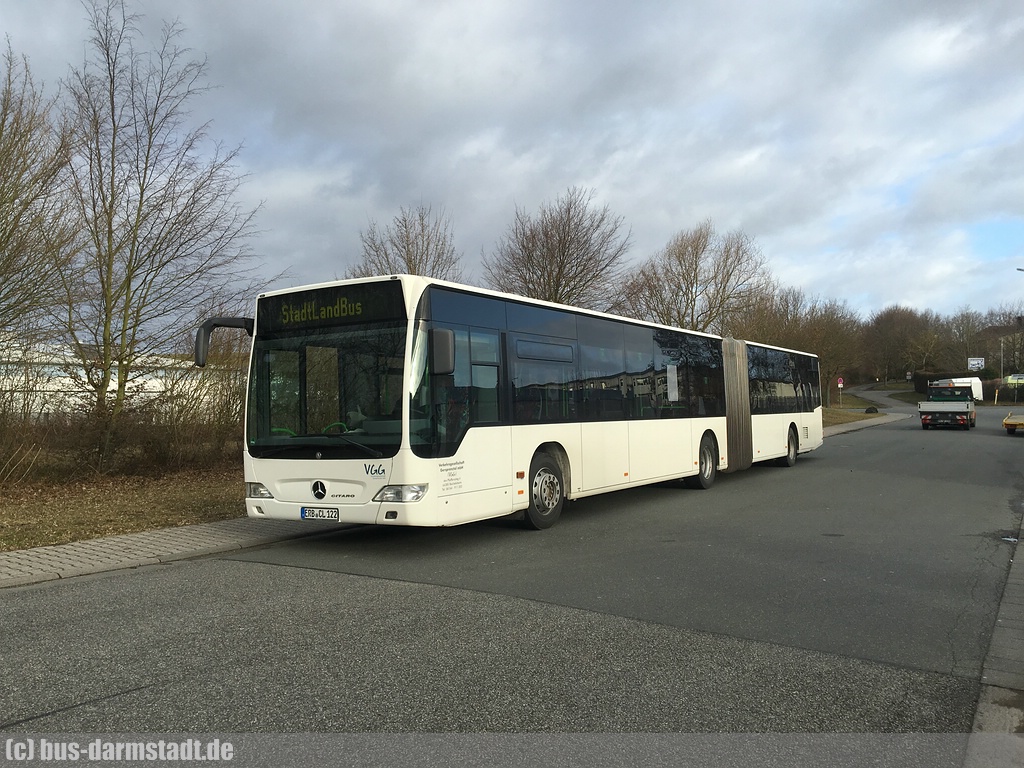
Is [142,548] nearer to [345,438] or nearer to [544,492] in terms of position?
[345,438]

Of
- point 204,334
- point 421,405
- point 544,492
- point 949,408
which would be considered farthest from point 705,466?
point 949,408

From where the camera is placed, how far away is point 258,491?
29.0 ft

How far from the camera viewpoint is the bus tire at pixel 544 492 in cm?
973

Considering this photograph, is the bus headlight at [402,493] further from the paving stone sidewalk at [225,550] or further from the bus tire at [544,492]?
the paving stone sidewalk at [225,550]

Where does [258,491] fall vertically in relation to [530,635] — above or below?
above

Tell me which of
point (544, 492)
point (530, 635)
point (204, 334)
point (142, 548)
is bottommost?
point (530, 635)

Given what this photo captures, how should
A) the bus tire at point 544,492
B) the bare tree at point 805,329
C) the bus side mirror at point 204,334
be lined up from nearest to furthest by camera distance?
the bus side mirror at point 204,334 → the bus tire at point 544,492 → the bare tree at point 805,329

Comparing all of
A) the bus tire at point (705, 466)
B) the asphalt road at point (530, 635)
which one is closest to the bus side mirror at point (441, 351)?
the asphalt road at point (530, 635)

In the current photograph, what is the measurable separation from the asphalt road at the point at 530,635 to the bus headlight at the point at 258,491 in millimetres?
659

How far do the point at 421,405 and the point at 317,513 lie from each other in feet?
5.63

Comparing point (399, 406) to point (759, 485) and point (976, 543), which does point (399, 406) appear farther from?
point (759, 485)

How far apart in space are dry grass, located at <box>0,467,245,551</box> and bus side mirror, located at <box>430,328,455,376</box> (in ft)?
16.4

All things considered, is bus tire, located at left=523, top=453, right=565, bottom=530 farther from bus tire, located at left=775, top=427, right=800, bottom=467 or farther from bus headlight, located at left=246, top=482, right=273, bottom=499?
bus tire, located at left=775, top=427, right=800, bottom=467

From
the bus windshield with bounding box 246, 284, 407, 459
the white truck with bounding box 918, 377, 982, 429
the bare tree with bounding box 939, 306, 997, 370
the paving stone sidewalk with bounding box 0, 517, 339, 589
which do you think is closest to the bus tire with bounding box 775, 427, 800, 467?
the paving stone sidewalk with bounding box 0, 517, 339, 589
